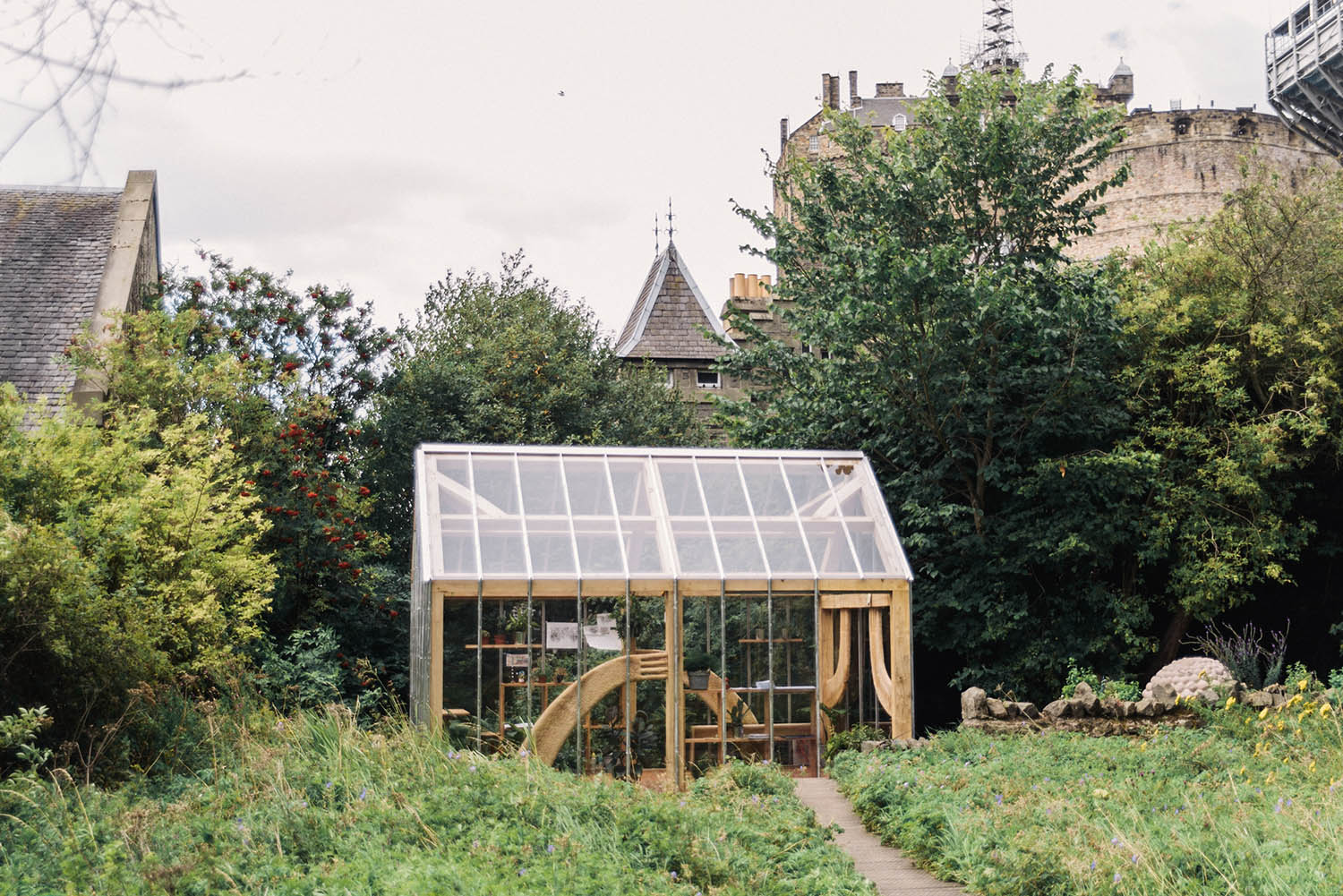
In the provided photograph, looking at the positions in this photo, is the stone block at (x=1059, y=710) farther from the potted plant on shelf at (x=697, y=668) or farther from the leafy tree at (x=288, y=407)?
the leafy tree at (x=288, y=407)

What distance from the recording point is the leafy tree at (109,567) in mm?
8961

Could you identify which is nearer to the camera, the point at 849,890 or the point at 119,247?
the point at 849,890

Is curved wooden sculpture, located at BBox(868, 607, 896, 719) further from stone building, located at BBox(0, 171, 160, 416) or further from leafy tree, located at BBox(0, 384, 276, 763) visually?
stone building, located at BBox(0, 171, 160, 416)

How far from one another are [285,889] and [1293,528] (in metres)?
14.9

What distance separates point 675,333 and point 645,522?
70.6 feet

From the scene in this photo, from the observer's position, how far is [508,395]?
82.8 feet

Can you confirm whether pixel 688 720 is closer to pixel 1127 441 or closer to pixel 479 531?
pixel 479 531

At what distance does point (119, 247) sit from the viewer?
18734 millimetres

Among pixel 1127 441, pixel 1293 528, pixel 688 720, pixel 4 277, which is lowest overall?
pixel 688 720

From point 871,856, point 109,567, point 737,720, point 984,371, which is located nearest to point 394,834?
point 871,856

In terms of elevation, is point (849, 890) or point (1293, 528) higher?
point (1293, 528)

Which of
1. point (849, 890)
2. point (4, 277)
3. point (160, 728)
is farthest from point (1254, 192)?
point (4, 277)

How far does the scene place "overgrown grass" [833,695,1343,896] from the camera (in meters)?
6.42

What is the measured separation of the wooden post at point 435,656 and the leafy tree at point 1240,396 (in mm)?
9610
